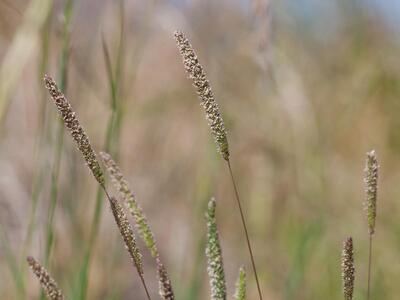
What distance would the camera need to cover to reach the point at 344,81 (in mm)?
2607

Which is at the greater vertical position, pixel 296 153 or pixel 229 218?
pixel 229 218

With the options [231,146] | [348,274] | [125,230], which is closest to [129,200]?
[125,230]

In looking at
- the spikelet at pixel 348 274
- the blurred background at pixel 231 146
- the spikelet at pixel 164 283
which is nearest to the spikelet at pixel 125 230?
the spikelet at pixel 164 283

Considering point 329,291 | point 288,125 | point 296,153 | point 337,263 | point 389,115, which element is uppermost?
point 389,115

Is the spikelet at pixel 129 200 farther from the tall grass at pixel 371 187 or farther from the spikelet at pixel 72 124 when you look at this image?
the tall grass at pixel 371 187

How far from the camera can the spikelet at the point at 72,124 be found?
537mm

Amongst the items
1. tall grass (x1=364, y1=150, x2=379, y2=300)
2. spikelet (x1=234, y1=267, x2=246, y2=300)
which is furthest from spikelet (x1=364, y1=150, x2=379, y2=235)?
spikelet (x1=234, y1=267, x2=246, y2=300)

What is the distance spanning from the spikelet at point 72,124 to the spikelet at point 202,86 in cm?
10

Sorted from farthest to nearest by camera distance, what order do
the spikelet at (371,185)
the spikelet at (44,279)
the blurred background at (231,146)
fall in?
the blurred background at (231,146), the spikelet at (371,185), the spikelet at (44,279)

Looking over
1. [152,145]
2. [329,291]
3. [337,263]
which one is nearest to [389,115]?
[152,145]

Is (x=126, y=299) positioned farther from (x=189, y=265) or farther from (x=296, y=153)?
(x=296, y=153)

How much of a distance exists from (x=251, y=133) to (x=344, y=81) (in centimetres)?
48

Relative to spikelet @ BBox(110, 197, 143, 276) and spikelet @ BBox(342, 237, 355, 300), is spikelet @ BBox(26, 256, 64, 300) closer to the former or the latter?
spikelet @ BBox(110, 197, 143, 276)

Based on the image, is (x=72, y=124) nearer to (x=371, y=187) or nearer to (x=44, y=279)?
(x=44, y=279)
